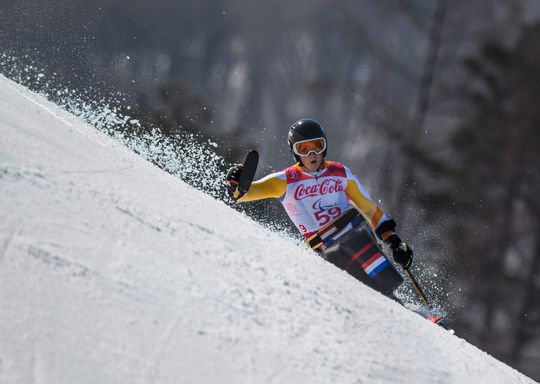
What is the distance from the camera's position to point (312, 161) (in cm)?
559

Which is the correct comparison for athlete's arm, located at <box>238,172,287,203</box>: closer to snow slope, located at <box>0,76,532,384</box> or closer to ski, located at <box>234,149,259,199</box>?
ski, located at <box>234,149,259,199</box>

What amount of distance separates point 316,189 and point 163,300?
8.69ft

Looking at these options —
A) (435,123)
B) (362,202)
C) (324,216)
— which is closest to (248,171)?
(324,216)

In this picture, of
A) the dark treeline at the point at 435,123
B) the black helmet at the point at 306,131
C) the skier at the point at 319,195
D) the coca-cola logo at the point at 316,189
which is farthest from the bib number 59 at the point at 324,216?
the dark treeline at the point at 435,123

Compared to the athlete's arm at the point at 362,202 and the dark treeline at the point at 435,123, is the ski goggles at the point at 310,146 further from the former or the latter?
the dark treeline at the point at 435,123

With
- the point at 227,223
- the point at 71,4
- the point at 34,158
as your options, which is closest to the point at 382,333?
the point at 227,223

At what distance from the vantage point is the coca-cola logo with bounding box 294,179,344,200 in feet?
18.4

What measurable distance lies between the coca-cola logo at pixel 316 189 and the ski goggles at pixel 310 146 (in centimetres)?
23

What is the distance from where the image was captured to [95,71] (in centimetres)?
1952

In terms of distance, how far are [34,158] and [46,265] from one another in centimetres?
122

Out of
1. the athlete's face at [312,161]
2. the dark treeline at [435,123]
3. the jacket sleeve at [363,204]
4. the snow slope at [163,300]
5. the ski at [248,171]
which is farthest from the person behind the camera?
the dark treeline at [435,123]

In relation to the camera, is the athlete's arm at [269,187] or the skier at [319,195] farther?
the athlete's arm at [269,187]

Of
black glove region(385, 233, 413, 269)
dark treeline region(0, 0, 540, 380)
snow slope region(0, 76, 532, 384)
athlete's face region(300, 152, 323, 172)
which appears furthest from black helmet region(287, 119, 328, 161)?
dark treeline region(0, 0, 540, 380)

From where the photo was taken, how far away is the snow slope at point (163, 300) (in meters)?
2.70
